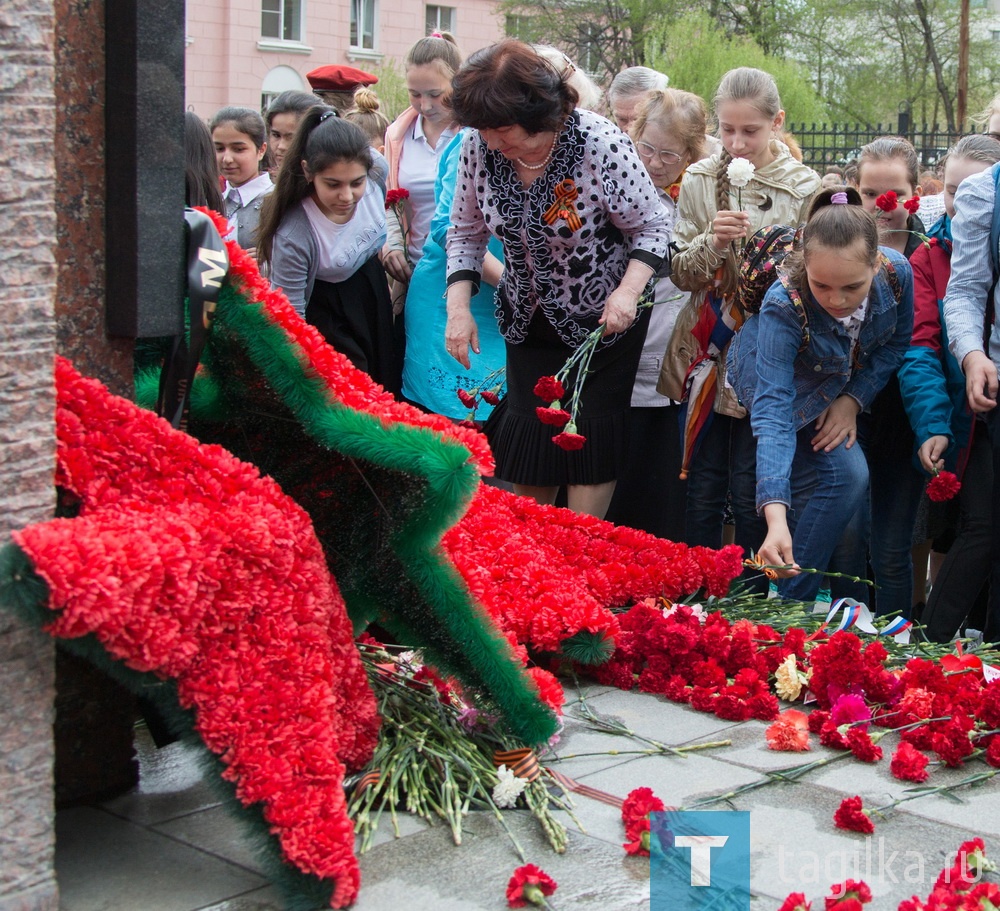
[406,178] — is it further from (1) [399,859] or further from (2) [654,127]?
(1) [399,859]

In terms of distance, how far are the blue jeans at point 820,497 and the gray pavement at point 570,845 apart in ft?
4.23

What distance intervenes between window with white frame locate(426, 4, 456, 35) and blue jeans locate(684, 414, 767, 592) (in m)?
32.5

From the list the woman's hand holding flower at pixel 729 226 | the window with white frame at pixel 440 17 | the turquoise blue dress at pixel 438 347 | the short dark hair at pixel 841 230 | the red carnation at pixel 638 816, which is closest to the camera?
the red carnation at pixel 638 816

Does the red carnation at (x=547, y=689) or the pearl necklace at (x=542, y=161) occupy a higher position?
the pearl necklace at (x=542, y=161)

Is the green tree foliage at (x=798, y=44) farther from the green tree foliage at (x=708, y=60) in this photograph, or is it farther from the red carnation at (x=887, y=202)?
the red carnation at (x=887, y=202)

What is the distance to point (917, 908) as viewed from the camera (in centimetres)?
220

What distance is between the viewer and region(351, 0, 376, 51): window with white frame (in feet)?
110

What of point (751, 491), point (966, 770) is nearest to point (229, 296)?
point (966, 770)

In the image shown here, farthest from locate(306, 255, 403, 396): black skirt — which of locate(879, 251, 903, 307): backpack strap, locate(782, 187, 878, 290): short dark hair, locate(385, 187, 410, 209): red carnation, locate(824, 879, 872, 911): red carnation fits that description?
locate(824, 879, 872, 911): red carnation

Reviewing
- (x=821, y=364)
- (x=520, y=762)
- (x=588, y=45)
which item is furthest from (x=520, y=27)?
(x=520, y=762)

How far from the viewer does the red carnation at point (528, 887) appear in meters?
2.31

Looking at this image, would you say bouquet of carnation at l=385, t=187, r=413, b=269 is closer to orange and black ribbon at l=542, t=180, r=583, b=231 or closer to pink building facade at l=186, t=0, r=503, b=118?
orange and black ribbon at l=542, t=180, r=583, b=231

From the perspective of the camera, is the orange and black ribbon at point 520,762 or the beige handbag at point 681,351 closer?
the orange and black ribbon at point 520,762

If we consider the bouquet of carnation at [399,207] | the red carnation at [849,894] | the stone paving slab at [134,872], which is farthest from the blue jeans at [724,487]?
the stone paving slab at [134,872]
